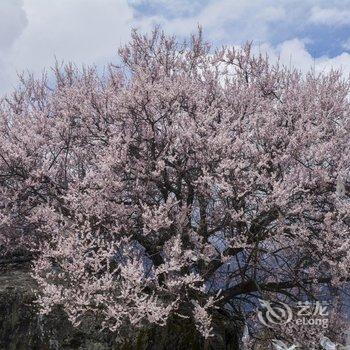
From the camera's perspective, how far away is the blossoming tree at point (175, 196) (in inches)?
342

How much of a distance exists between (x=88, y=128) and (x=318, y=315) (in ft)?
19.3

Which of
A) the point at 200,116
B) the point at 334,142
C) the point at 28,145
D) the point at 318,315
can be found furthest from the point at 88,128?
the point at 318,315

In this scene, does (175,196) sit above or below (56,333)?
above

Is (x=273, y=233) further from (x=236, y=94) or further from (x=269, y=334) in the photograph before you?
(x=236, y=94)

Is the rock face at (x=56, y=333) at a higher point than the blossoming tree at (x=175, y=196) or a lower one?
lower

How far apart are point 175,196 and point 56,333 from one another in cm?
310

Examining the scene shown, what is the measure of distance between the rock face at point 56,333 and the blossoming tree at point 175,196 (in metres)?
0.30

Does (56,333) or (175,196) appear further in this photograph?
(175,196)

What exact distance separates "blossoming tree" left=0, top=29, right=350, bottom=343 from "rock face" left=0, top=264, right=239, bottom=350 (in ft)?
0.99

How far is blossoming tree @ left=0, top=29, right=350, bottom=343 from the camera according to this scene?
8688 millimetres

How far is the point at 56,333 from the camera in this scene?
9.04m

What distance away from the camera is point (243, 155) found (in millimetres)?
9969

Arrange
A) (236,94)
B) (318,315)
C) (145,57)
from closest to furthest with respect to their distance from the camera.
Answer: (318,315)
(236,94)
(145,57)

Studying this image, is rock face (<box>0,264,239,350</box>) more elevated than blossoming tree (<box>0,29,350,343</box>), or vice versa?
blossoming tree (<box>0,29,350,343</box>)
